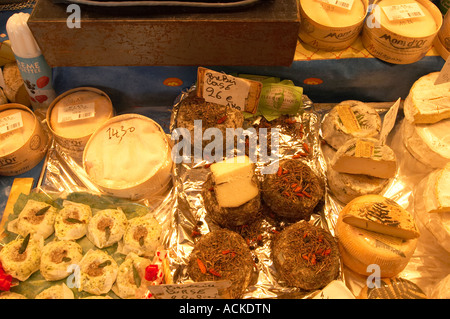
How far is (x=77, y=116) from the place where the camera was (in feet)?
7.73

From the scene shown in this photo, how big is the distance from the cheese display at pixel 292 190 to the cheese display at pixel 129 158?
2.13ft

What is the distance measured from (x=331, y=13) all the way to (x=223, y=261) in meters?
1.61

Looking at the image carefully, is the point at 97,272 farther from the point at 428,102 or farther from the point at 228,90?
the point at 428,102

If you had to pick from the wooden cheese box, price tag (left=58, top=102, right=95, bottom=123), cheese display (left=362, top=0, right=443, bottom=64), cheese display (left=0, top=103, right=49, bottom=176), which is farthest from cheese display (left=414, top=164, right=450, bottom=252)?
cheese display (left=0, top=103, right=49, bottom=176)

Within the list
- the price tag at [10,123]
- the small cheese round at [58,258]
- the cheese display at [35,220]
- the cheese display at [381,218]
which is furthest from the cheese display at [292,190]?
the price tag at [10,123]

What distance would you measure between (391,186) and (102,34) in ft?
6.55

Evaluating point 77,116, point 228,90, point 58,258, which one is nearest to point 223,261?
point 58,258

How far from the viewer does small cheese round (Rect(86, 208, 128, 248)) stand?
1.98 metres

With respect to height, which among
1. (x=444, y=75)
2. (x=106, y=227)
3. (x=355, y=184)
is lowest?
(x=106, y=227)

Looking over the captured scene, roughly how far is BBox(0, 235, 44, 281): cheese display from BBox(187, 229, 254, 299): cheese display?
85cm

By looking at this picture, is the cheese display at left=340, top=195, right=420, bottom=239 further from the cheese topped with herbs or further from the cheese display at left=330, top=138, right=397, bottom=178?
the cheese topped with herbs

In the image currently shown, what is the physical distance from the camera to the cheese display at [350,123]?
225 centimetres

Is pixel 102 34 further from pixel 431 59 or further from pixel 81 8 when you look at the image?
pixel 431 59

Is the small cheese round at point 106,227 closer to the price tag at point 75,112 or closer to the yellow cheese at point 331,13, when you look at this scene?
the price tag at point 75,112
